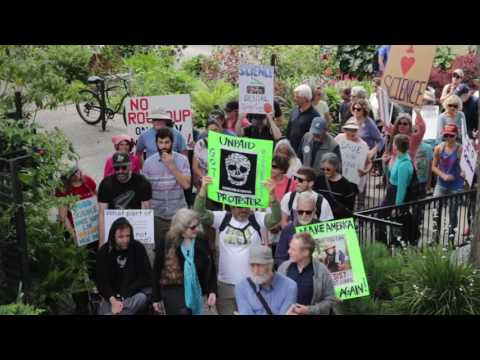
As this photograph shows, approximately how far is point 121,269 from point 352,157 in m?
3.66

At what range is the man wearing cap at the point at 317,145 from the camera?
423 inches

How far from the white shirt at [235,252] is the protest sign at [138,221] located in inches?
29.3

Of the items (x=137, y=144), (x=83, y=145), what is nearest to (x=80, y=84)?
(x=83, y=145)

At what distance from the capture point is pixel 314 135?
10.9 m

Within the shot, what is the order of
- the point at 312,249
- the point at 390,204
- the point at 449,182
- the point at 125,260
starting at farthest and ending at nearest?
the point at 449,182 → the point at 390,204 → the point at 125,260 → the point at 312,249

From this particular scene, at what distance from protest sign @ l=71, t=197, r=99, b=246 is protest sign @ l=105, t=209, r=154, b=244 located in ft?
1.42

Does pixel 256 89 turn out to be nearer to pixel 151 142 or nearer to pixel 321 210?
pixel 151 142

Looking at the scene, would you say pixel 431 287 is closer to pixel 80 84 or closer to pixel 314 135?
pixel 314 135

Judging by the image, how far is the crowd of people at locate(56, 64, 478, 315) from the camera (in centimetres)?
825

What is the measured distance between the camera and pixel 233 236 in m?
8.80

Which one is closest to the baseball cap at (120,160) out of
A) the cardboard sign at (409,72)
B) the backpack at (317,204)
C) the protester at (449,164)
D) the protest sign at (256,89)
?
the backpack at (317,204)

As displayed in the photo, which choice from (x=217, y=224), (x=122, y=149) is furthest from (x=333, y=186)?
(x=122, y=149)

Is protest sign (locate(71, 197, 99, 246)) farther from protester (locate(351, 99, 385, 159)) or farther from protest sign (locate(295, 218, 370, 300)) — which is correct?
protester (locate(351, 99, 385, 159))

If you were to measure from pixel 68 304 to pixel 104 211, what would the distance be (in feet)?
3.13
